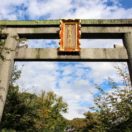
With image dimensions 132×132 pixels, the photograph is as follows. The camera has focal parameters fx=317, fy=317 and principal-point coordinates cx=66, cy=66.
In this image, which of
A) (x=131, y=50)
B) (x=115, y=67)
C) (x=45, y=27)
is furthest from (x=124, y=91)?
(x=45, y=27)

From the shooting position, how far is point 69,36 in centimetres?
1345

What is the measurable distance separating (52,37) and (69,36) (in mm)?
909

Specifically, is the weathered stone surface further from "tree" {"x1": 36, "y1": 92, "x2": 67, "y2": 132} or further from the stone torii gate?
"tree" {"x1": 36, "y1": 92, "x2": 67, "y2": 132}

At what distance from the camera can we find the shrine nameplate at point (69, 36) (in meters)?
13.0

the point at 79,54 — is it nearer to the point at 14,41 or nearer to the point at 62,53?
the point at 62,53

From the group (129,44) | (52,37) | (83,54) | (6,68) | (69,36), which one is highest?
(52,37)

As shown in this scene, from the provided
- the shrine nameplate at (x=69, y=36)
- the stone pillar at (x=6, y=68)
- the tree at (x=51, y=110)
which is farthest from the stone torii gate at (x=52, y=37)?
the tree at (x=51, y=110)

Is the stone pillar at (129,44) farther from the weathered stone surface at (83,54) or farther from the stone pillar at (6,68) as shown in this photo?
the stone pillar at (6,68)

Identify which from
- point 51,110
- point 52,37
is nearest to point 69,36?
point 52,37

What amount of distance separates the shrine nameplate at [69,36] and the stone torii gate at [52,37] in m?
0.22

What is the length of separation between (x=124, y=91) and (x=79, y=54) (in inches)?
255

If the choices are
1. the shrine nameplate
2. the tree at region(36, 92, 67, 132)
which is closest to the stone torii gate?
the shrine nameplate

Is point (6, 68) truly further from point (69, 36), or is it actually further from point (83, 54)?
point (83, 54)

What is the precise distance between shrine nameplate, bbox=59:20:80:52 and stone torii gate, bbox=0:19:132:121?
218mm
